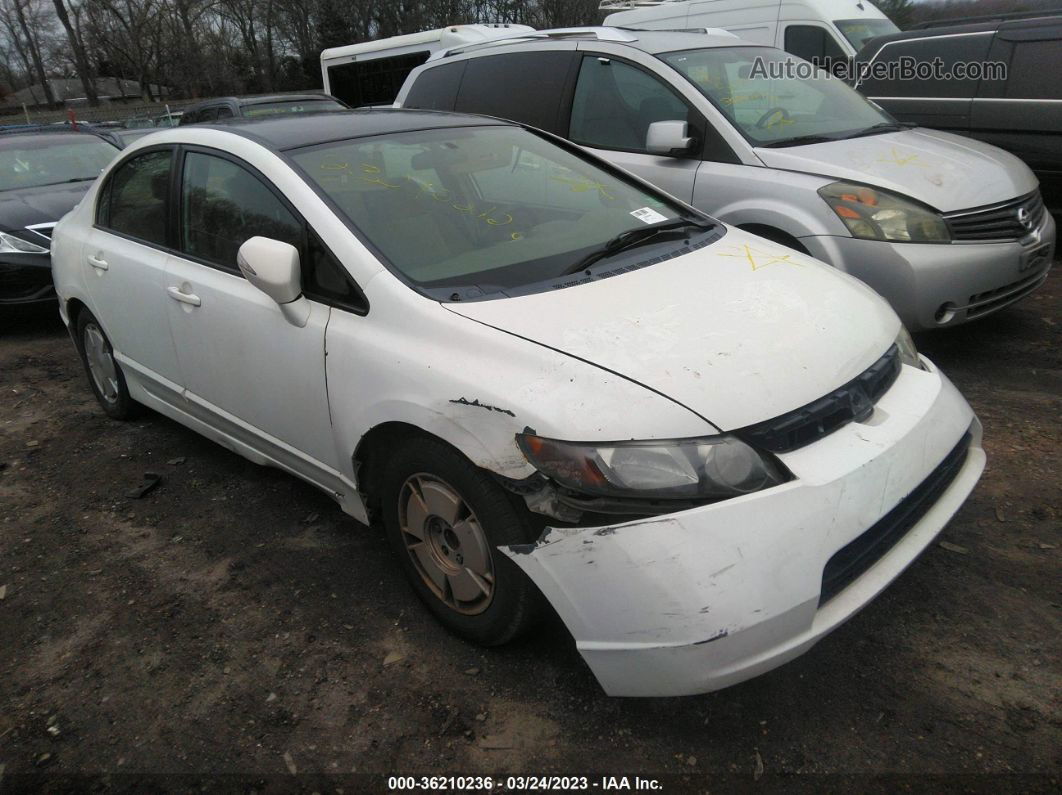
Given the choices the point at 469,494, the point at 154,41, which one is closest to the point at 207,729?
the point at 469,494

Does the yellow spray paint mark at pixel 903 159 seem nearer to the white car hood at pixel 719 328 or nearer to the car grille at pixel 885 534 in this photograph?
the white car hood at pixel 719 328

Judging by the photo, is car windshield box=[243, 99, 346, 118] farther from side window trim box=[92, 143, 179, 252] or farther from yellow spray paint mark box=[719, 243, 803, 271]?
yellow spray paint mark box=[719, 243, 803, 271]

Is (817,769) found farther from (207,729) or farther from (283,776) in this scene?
(207,729)

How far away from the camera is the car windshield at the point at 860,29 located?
10.4 metres

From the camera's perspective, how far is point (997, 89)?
6.82 meters

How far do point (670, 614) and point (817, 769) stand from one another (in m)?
0.62

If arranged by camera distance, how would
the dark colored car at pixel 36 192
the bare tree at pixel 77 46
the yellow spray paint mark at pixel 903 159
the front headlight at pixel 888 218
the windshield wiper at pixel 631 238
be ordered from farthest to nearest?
the bare tree at pixel 77 46, the dark colored car at pixel 36 192, the yellow spray paint mark at pixel 903 159, the front headlight at pixel 888 218, the windshield wiper at pixel 631 238

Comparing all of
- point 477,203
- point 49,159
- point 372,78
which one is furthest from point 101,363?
point 372,78

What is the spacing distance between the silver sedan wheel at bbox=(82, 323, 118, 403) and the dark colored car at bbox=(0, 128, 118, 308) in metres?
2.59

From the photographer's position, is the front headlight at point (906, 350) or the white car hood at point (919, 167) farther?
the white car hood at point (919, 167)

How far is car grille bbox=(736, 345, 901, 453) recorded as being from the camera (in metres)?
2.12

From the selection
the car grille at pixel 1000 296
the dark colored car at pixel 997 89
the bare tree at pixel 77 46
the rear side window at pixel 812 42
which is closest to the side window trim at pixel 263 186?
the car grille at pixel 1000 296

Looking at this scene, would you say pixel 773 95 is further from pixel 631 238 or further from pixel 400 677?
pixel 400 677

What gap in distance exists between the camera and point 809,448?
7.11 ft
